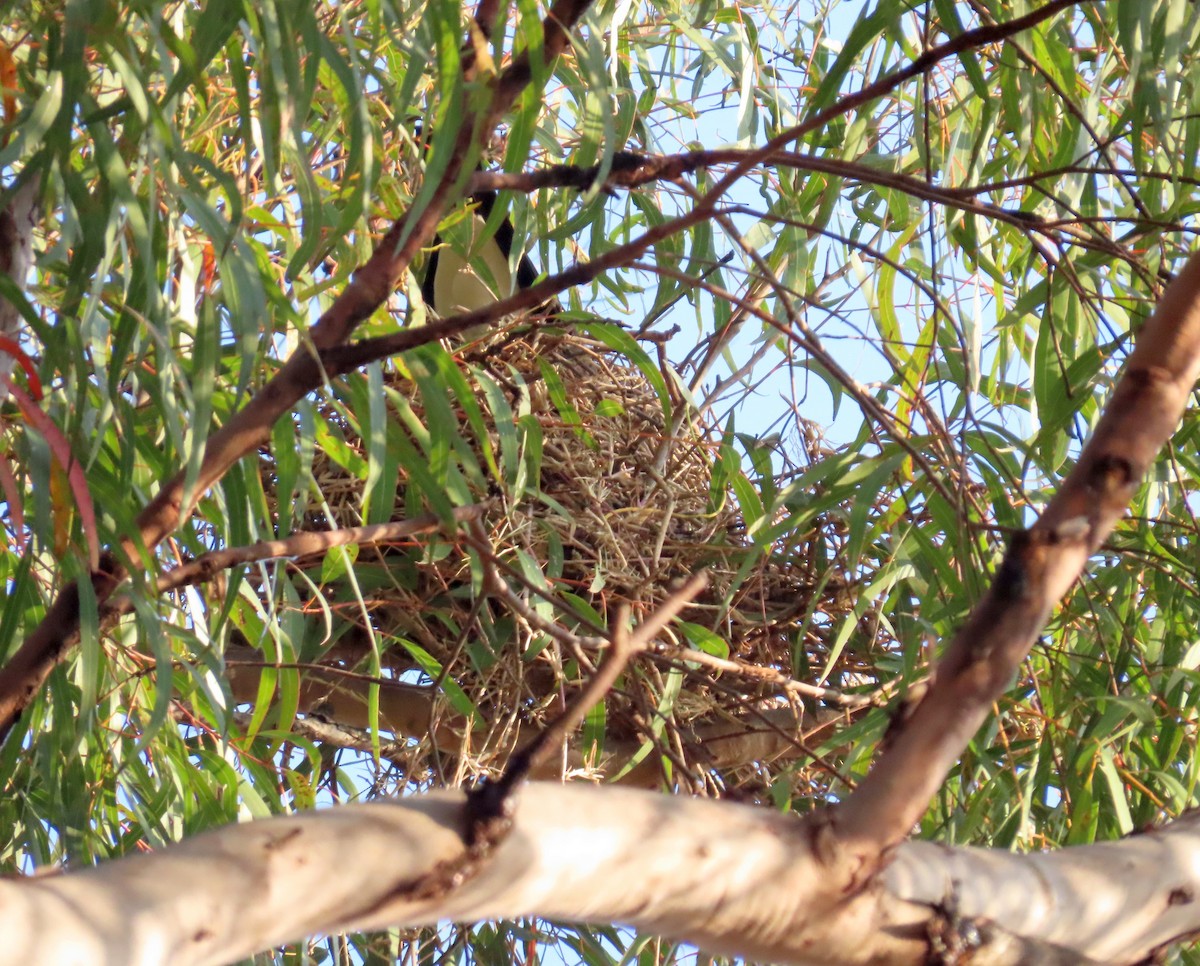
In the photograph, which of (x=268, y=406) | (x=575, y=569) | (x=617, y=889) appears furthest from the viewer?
(x=575, y=569)

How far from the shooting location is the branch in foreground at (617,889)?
16.8 inches

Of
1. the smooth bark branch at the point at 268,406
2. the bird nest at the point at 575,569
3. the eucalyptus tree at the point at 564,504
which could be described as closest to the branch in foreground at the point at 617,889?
the eucalyptus tree at the point at 564,504

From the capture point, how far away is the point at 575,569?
1.61 m

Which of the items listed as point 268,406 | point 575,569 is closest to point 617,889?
point 268,406

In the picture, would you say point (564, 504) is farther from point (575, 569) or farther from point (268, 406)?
point (268, 406)

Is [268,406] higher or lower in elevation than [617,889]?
higher

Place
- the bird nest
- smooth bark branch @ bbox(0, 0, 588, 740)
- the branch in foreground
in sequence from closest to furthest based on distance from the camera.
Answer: the branch in foreground → smooth bark branch @ bbox(0, 0, 588, 740) → the bird nest

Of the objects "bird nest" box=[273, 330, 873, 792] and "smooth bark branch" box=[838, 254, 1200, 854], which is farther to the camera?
"bird nest" box=[273, 330, 873, 792]

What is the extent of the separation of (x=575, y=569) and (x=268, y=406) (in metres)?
0.86

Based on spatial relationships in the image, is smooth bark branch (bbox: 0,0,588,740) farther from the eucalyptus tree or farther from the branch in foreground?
the branch in foreground

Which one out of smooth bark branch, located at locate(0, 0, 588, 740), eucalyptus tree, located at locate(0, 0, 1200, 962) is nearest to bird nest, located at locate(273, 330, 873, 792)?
eucalyptus tree, located at locate(0, 0, 1200, 962)

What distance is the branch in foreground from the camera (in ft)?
1.40

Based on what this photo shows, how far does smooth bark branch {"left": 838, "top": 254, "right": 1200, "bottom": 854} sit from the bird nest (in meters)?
0.63

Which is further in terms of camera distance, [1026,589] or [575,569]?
[575,569]
